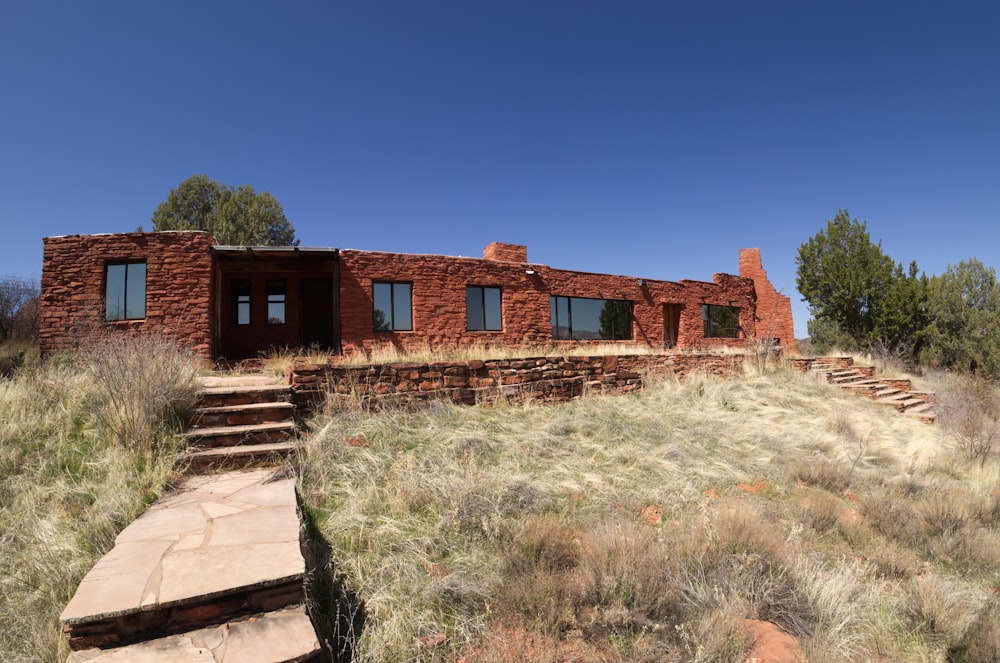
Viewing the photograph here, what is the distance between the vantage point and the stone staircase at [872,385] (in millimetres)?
10905

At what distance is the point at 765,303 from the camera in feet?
69.4

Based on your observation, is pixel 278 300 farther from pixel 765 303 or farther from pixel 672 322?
pixel 765 303

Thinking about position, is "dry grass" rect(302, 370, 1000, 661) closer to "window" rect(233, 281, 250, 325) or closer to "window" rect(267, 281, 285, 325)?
"window" rect(267, 281, 285, 325)

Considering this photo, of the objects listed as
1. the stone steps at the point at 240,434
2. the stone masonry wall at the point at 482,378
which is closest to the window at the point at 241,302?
the stone masonry wall at the point at 482,378

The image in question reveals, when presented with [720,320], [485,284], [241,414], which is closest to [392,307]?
[485,284]

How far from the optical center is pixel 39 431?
493cm

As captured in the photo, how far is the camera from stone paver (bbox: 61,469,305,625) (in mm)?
2254

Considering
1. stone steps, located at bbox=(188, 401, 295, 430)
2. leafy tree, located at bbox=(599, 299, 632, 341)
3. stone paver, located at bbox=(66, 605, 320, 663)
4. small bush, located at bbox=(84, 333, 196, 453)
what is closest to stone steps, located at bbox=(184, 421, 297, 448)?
stone steps, located at bbox=(188, 401, 295, 430)

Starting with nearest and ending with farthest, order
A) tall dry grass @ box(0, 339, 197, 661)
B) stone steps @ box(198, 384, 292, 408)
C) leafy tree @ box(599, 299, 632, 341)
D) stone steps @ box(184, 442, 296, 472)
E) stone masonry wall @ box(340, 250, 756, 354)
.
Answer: tall dry grass @ box(0, 339, 197, 661)
stone steps @ box(184, 442, 296, 472)
stone steps @ box(198, 384, 292, 408)
stone masonry wall @ box(340, 250, 756, 354)
leafy tree @ box(599, 299, 632, 341)

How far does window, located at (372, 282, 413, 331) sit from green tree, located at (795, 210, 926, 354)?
62.4 ft

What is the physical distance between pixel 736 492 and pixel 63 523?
6.12 m

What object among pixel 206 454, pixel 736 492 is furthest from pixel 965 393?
pixel 206 454

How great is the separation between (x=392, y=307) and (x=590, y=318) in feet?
23.2

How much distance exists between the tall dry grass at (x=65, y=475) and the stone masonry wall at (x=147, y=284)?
4.56 metres
